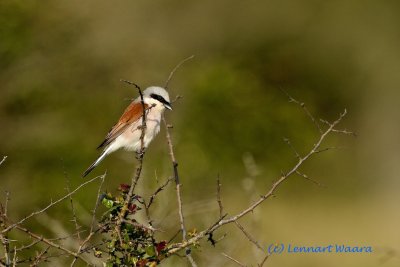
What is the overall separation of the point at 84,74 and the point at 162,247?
7859mm

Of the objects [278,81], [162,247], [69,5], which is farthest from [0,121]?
[278,81]

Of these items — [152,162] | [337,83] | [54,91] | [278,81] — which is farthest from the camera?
[337,83]

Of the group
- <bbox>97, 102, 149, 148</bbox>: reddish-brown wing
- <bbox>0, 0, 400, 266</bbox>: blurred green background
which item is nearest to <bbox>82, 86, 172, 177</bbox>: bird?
<bbox>97, 102, 149, 148</bbox>: reddish-brown wing

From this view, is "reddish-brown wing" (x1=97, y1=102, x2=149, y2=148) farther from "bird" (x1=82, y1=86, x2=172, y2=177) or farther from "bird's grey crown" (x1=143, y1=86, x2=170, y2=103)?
"bird's grey crown" (x1=143, y1=86, x2=170, y2=103)

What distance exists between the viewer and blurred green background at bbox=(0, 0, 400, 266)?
8.34 m

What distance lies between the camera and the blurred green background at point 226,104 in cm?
834

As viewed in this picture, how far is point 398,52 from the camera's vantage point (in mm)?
15672

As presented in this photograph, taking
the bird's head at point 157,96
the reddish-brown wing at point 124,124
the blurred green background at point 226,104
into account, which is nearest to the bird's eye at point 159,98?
the bird's head at point 157,96

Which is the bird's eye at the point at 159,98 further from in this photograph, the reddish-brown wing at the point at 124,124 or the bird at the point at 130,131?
the reddish-brown wing at the point at 124,124

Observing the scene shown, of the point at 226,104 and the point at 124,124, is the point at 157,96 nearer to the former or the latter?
the point at 124,124

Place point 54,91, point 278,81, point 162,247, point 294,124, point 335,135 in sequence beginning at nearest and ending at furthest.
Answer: point 162,247, point 54,91, point 294,124, point 335,135, point 278,81

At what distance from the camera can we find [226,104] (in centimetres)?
1154

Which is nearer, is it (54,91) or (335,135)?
(54,91)

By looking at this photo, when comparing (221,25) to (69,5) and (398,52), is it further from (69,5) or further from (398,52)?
(69,5)
